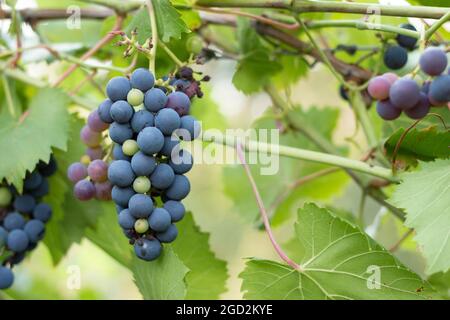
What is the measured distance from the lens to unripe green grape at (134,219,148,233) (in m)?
0.88

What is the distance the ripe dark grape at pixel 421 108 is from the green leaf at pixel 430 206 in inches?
2.8

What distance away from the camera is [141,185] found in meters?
0.88

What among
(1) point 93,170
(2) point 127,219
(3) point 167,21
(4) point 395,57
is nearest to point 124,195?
(2) point 127,219

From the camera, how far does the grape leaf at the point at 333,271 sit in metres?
0.91

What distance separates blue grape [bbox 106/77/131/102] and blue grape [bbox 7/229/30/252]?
1.32 ft

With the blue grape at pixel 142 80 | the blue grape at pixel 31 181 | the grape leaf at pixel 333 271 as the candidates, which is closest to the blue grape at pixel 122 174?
Result: the blue grape at pixel 142 80

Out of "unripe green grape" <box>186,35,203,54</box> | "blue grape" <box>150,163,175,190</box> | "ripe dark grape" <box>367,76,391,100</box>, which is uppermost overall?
"unripe green grape" <box>186,35,203,54</box>

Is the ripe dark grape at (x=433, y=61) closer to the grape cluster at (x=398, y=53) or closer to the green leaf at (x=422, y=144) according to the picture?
the green leaf at (x=422, y=144)

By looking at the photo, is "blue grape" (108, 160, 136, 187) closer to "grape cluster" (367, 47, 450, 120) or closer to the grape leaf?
the grape leaf

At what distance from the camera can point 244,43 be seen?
56.0 inches

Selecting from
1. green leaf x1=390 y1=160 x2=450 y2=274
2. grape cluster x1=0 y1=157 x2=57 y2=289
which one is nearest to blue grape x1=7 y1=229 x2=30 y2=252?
grape cluster x1=0 y1=157 x2=57 y2=289

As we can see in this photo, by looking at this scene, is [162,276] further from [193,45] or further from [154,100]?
[193,45]
